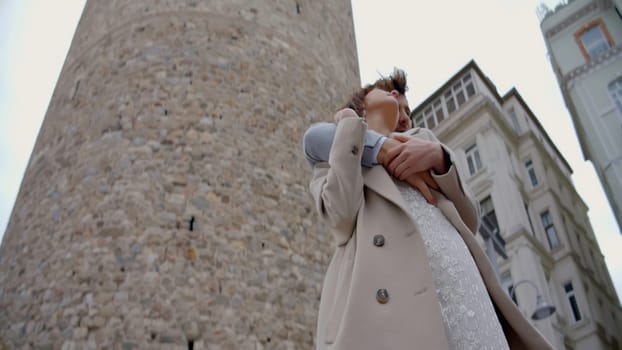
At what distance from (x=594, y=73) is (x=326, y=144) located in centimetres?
1689

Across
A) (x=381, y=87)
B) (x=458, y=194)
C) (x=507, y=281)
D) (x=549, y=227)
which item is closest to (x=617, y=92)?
(x=549, y=227)

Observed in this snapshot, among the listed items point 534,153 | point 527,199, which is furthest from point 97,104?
point 534,153

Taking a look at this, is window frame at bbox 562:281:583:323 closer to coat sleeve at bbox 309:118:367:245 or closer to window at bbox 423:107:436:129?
window at bbox 423:107:436:129

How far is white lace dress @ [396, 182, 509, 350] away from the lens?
1.44 metres

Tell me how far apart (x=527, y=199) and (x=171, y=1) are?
11633 mm

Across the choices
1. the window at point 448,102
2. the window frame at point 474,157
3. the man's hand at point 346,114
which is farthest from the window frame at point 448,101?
the man's hand at point 346,114

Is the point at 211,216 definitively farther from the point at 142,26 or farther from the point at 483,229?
the point at 483,229

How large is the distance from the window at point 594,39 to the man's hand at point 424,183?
1691 centimetres

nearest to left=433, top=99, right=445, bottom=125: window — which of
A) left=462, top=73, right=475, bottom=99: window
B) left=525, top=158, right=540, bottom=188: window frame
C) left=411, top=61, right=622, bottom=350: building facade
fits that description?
left=411, top=61, right=622, bottom=350: building facade

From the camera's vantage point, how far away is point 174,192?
5.58 m

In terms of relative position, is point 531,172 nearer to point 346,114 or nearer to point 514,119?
point 514,119

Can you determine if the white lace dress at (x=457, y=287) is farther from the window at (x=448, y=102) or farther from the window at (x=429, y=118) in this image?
the window at (x=429, y=118)

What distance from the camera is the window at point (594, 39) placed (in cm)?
1666

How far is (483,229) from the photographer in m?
7.19
